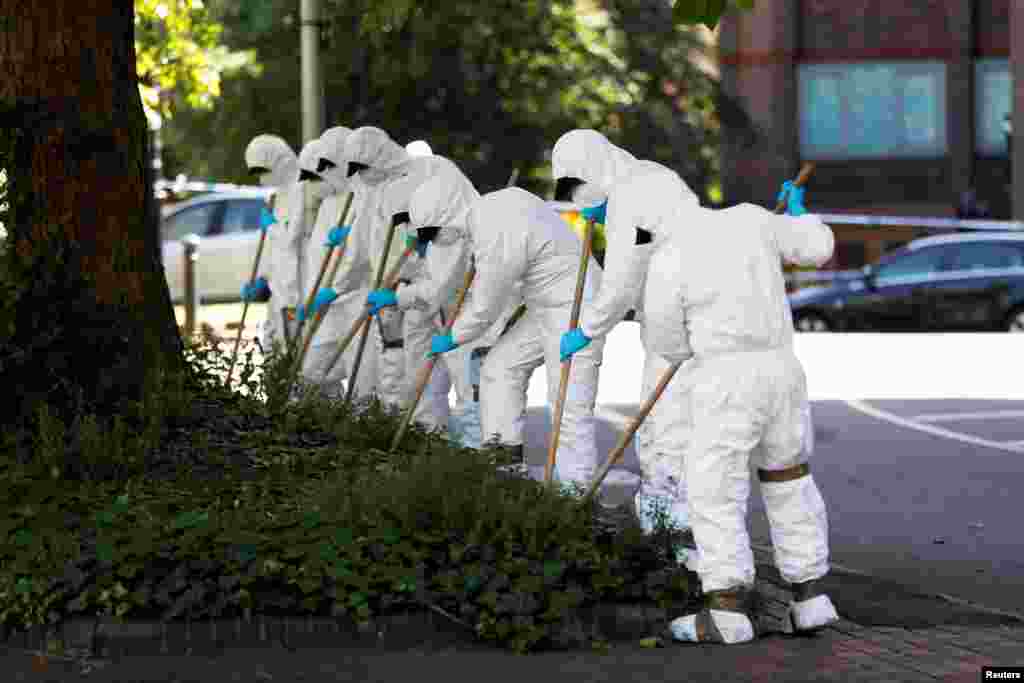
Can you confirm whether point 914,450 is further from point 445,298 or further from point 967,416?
point 445,298

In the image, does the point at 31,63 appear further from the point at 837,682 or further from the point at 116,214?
the point at 837,682

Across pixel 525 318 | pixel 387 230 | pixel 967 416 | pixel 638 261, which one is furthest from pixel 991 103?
pixel 638 261

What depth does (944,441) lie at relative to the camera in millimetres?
14156

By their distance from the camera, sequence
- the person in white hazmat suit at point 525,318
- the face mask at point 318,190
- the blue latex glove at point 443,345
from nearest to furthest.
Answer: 1. the person in white hazmat suit at point 525,318
2. the blue latex glove at point 443,345
3. the face mask at point 318,190

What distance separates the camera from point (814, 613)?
292 inches

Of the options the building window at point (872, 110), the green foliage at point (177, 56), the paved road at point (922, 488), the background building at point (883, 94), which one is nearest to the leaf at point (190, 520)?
the paved road at point (922, 488)

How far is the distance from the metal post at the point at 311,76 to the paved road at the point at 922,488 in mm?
2717

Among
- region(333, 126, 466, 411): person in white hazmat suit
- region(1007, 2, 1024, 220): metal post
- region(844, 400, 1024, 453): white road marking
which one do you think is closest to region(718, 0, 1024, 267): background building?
region(1007, 2, 1024, 220): metal post

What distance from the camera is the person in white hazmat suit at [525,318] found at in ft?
32.6

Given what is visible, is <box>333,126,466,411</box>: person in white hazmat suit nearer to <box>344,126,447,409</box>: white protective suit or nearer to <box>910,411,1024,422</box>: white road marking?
<box>344,126,447,409</box>: white protective suit

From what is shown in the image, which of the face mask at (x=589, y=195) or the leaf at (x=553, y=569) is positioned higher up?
the face mask at (x=589, y=195)

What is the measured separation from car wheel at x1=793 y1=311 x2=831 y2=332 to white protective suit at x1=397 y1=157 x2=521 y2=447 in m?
15.4

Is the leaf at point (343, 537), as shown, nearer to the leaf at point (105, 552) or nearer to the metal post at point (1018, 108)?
the leaf at point (105, 552)

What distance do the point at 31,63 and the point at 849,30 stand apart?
124ft
